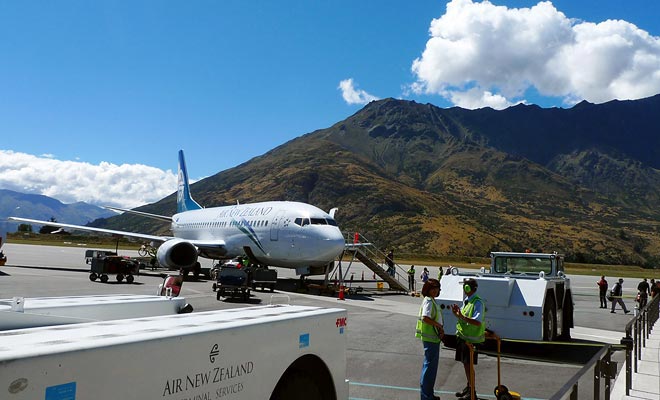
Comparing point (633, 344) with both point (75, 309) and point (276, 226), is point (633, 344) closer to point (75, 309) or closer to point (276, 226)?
point (75, 309)

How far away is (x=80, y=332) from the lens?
3.08 meters

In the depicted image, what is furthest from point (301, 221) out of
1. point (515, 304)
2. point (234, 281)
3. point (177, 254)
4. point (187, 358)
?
point (187, 358)

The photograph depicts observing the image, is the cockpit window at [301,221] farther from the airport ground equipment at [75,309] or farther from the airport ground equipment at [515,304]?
the airport ground equipment at [75,309]

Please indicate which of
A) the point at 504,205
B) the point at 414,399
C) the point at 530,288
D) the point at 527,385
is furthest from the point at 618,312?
the point at 504,205

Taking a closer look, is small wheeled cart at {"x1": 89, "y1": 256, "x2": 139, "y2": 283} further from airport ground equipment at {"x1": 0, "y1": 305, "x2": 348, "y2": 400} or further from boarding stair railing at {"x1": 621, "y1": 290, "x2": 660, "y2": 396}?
airport ground equipment at {"x1": 0, "y1": 305, "x2": 348, "y2": 400}

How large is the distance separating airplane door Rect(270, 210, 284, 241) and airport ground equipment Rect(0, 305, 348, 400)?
20.3 meters

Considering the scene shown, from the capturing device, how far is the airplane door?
990 inches

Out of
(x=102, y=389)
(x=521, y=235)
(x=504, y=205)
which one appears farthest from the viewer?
(x=504, y=205)

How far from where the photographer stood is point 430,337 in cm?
731

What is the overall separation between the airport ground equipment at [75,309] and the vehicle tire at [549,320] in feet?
26.0

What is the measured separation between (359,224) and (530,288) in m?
114

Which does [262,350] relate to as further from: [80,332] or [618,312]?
[618,312]

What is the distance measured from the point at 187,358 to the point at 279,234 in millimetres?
21963

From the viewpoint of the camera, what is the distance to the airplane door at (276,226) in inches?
990
